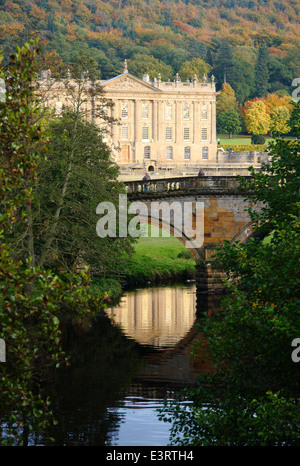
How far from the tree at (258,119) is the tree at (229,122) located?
2.51m

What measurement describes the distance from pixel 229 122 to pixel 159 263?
96.2 metres

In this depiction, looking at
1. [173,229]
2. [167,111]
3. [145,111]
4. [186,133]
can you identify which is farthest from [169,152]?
[173,229]

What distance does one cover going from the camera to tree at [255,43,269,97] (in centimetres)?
16450

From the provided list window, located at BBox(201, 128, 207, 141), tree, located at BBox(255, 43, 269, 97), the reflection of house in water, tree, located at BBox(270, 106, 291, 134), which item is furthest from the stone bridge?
tree, located at BBox(255, 43, 269, 97)

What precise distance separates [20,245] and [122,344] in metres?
6.29

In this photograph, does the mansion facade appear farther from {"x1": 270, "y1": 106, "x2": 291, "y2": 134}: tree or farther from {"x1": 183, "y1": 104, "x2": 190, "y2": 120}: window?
{"x1": 270, "y1": 106, "x2": 291, "y2": 134}: tree

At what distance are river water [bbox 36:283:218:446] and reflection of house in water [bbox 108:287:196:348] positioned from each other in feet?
0.12

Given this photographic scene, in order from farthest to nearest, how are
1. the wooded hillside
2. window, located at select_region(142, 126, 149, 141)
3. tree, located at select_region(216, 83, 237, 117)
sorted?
the wooded hillside < tree, located at select_region(216, 83, 237, 117) < window, located at select_region(142, 126, 149, 141)

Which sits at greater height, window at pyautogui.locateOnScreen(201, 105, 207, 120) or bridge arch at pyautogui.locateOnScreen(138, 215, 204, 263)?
window at pyautogui.locateOnScreen(201, 105, 207, 120)

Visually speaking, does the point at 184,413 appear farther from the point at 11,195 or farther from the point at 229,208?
the point at 229,208

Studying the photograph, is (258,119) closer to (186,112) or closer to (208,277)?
(186,112)

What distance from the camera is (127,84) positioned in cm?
12125

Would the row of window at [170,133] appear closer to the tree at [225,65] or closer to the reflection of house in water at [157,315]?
the tree at [225,65]

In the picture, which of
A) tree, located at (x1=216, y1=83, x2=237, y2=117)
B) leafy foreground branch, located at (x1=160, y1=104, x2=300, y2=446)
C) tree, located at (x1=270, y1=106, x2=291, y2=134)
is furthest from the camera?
tree, located at (x1=216, y1=83, x2=237, y2=117)
